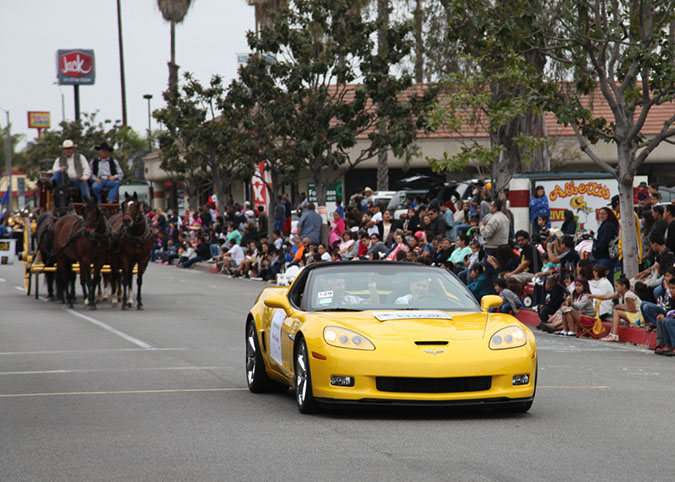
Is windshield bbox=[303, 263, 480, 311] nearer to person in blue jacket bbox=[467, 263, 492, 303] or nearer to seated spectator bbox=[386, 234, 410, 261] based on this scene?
person in blue jacket bbox=[467, 263, 492, 303]

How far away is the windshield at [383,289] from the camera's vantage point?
9578mm

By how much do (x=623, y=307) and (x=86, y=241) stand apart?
1042cm

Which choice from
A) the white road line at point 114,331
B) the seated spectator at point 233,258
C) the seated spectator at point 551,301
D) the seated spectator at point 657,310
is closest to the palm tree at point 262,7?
the seated spectator at point 233,258

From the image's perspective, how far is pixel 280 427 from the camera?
27.5 ft

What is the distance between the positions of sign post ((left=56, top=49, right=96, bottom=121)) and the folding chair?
8392 cm

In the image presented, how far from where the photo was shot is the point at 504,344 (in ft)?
28.7

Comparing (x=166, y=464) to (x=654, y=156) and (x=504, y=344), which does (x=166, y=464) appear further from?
(x=654, y=156)

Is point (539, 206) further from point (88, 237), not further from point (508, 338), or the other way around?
point (508, 338)

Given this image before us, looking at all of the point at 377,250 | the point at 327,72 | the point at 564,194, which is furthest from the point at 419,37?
the point at 377,250

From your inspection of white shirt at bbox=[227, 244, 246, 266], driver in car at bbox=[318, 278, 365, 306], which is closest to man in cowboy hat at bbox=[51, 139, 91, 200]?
white shirt at bbox=[227, 244, 246, 266]

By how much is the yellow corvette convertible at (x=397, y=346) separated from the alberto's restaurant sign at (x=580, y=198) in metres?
16.4

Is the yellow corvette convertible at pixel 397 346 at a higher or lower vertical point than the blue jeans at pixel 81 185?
lower

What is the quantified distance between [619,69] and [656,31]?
8.34 feet

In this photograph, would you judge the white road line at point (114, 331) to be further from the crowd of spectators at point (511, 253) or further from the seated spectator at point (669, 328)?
the seated spectator at point (669, 328)
